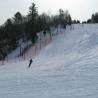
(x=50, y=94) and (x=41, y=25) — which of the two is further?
(x=41, y=25)

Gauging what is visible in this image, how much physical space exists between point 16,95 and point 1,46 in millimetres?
82356

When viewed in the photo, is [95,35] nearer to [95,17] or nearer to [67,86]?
[67,86]

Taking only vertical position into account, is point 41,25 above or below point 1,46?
above

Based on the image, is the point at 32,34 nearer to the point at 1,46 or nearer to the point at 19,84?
the point at 1,46

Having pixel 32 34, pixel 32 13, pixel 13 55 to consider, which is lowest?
pixel 13 55

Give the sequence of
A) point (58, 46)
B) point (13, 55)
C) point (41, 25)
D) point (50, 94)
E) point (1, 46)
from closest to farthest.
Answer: point (50, 94) → point (58, 46) → point (13, 55) → point (1, 46) → point (41, 25)

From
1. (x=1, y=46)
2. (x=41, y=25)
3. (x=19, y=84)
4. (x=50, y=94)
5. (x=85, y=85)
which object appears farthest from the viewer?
(x=41, y=25)

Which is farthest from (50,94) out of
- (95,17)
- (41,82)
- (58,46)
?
(95,17)

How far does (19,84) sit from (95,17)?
4933 inches

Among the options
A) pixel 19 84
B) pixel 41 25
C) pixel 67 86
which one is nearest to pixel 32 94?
pixel 67 86

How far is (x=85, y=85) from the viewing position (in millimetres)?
18859

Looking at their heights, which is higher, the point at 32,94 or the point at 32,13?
the point at 32,13

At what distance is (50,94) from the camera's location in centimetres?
1661

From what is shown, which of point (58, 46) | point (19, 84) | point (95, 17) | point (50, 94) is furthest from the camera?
point (95, 17)
